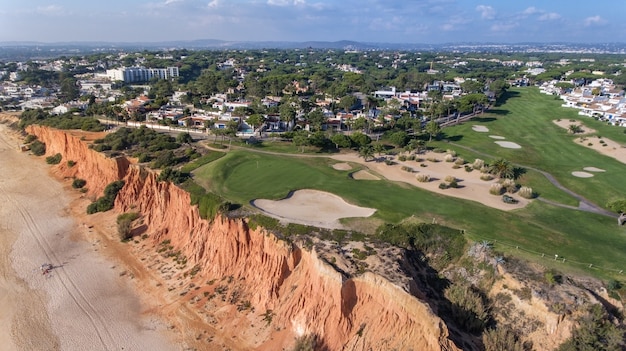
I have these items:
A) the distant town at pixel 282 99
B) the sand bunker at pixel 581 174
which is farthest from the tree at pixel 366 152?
the sand bunker at pixel 581 174

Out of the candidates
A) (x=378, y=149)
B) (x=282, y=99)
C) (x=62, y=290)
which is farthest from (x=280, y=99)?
(x=62, y=290)

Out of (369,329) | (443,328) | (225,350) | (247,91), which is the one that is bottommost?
(225,350)

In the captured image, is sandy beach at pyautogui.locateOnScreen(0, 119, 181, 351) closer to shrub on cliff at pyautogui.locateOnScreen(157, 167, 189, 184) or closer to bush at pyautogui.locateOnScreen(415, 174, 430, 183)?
shrub on cliff at pyautogui.locateOnScreen(157, 167, 189, 184)

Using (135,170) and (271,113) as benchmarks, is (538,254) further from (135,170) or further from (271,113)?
(271,113)

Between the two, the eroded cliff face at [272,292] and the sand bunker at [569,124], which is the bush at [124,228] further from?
the sand bunker at [569,124]

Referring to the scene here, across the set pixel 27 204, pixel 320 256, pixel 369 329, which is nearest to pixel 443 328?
pixel 369 329

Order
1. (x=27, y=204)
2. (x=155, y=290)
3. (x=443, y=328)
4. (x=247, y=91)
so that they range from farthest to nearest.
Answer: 1. (x=247, y=91)
2. (x=27, y=204)
3. (x=155, y=290)
4. (x=443, y=328)

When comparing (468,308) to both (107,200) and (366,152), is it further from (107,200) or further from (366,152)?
(107,200)
